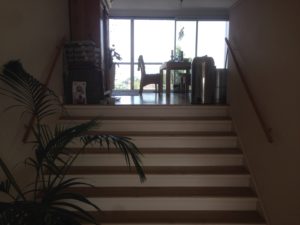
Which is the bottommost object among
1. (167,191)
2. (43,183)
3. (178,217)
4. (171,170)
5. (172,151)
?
(178,217)

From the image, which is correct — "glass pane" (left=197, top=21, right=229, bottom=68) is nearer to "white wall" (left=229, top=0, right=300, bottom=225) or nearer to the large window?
the large window

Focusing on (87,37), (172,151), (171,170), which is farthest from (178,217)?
(87,37)

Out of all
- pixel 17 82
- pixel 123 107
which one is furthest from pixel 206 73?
pixel 17 82

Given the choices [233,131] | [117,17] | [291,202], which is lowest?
[291,202]

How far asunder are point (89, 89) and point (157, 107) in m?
1.03

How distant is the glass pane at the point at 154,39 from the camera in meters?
8.26

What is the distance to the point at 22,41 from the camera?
2438 mm

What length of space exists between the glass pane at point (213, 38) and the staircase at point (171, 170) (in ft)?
16.5

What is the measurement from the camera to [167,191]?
2814mm

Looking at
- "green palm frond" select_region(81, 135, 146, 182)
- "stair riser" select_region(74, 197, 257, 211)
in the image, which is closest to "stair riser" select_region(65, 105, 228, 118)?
"stair riser" select_region(74, 197, 257, 211)

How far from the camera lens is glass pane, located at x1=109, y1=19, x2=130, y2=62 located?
818 centimetres

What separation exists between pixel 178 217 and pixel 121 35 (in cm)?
665

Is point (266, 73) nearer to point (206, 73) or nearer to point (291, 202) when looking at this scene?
point (291, 202)

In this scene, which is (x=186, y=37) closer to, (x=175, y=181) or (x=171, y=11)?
(x=171, y=11)
